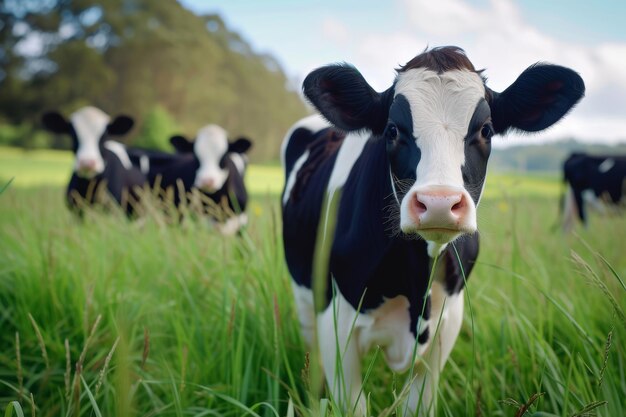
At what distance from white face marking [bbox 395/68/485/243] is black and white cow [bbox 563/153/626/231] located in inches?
385

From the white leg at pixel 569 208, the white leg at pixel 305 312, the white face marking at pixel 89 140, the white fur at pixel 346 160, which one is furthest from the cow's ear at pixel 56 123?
the white leg at pixel 569 208

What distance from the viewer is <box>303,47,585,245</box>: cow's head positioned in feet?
5.04

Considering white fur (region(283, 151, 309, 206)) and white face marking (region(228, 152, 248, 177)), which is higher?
white fur (region(283, 151, 309, 206))

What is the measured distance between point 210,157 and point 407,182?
6221 millimetres

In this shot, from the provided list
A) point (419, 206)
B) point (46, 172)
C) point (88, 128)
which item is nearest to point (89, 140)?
point (88, 128)

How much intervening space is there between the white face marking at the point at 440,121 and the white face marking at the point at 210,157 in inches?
219

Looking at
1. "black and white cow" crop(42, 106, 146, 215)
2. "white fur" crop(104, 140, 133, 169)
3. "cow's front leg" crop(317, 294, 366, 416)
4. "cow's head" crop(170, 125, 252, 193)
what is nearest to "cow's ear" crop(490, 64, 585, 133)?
"cow's front leg" crop(317, 294, 366, 416)

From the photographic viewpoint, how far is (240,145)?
7.75 meters

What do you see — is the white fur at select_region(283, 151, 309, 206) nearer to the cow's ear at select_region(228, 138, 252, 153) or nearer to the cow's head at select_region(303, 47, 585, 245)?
the cow's head at select_region(303, 47, 585, 245)

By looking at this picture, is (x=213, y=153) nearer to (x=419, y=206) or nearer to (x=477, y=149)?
(x=477, y=149)

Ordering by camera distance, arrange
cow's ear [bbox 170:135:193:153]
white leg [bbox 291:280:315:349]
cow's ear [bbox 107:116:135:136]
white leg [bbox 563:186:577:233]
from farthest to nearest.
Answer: white leg [bbox 563:186:577:233] → cow's ear [bbox 170:135:193:153] → cow's ear [bbox 107:116:135:136] → white leg [bbox 291:280:315:349]

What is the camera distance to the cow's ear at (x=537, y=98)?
78.7 inches

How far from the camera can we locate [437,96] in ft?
5.93

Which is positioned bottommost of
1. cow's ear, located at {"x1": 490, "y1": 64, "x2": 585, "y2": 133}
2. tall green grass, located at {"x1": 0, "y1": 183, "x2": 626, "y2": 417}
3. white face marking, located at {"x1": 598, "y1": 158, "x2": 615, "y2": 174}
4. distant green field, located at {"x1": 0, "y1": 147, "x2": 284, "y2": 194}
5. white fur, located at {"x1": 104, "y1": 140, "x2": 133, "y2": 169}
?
distant green field, located at {"x1": 0, "y1": 147, "x2": 284, "y2": 194}
